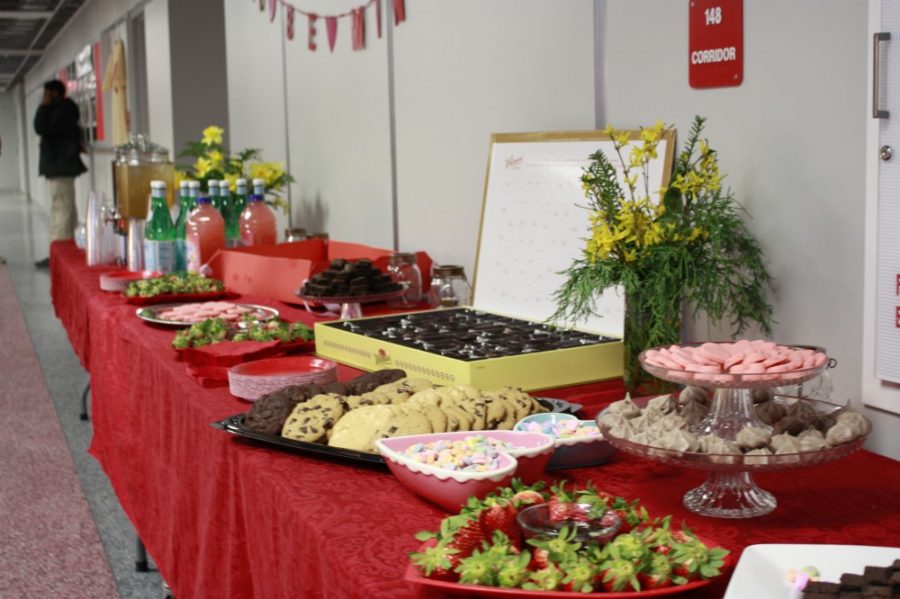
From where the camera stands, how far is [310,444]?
1.27 metres

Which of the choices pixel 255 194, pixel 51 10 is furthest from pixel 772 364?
pixel 51 10

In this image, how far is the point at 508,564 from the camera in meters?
0.84

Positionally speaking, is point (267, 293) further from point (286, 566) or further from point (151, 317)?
point (286, 566)

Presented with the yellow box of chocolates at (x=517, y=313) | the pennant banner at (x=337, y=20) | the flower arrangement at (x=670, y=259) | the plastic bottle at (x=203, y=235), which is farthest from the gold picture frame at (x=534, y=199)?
the plastic bottle at (x=203, y=235)

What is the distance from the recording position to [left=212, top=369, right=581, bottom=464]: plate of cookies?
1252 mm

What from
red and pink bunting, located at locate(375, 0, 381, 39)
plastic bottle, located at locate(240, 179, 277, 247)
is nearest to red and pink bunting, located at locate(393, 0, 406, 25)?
red and pink bunting, located at locate(375, 0, 381, 39)

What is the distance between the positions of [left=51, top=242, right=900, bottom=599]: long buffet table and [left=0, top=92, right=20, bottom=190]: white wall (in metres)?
31.4

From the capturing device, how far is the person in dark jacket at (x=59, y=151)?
29.3ft

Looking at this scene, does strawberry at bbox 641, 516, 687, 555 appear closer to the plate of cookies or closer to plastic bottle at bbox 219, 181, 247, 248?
the plate of cookies

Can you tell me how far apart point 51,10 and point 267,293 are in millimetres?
12155

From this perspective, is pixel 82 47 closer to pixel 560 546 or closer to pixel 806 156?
pixel 806 156

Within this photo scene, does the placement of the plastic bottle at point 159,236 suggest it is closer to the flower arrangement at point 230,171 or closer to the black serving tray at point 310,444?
the flower arrangement at point 230,171

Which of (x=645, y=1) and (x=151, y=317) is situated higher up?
(x=645, y=1)

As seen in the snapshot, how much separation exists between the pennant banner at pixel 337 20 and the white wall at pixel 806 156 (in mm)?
1233
